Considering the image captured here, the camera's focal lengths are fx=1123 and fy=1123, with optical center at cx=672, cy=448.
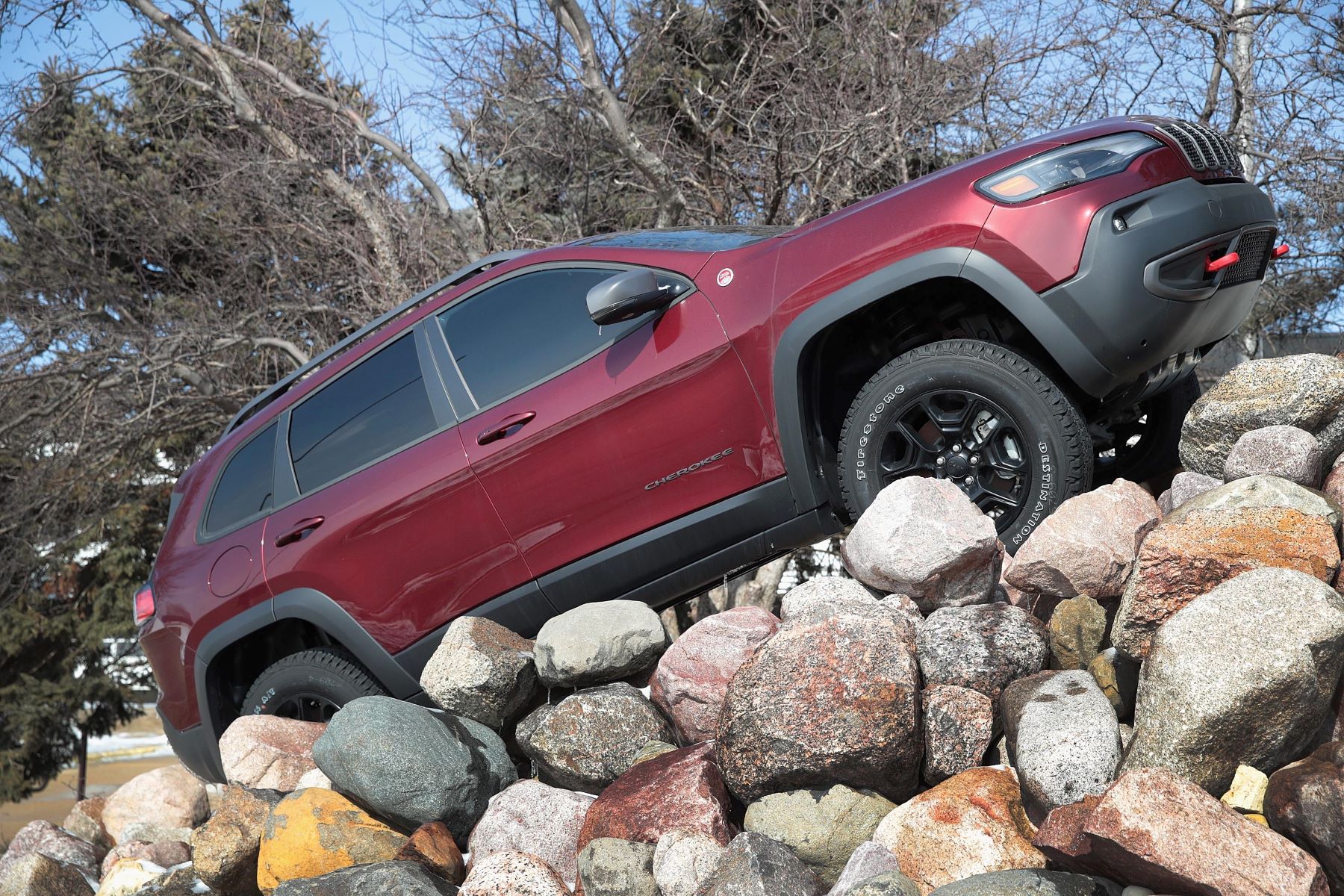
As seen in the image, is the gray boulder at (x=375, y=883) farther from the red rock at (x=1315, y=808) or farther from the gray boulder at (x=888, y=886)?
the red rock at (x=1315, y=808)

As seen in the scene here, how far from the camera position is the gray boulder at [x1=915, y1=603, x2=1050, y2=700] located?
3174 millimetres

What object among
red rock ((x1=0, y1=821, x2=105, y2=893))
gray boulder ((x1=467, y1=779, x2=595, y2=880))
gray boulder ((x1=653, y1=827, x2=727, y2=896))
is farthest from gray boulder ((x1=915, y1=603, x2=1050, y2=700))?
red rock ((x1=0, y1=821, x2=105, y2=893))

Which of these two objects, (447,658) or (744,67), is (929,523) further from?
(744,67)

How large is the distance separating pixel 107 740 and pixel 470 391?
29185mm

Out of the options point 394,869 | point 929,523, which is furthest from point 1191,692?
point 394,869

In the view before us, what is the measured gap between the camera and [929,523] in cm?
338

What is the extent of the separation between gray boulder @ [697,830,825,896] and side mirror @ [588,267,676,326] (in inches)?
68.8

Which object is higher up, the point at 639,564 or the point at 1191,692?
the point at 639,564

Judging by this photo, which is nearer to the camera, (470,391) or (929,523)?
(929,523)

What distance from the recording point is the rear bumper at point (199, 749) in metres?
4.90

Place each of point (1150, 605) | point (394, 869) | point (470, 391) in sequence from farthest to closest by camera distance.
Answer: point (470, 391), point (394, 869), point (1150, 605)

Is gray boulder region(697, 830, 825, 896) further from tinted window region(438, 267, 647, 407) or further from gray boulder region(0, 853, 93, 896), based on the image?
gray boulder region(0, 853, 93, 896)

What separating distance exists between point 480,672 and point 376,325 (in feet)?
→ 5.73

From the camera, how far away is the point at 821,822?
9.73 ft
